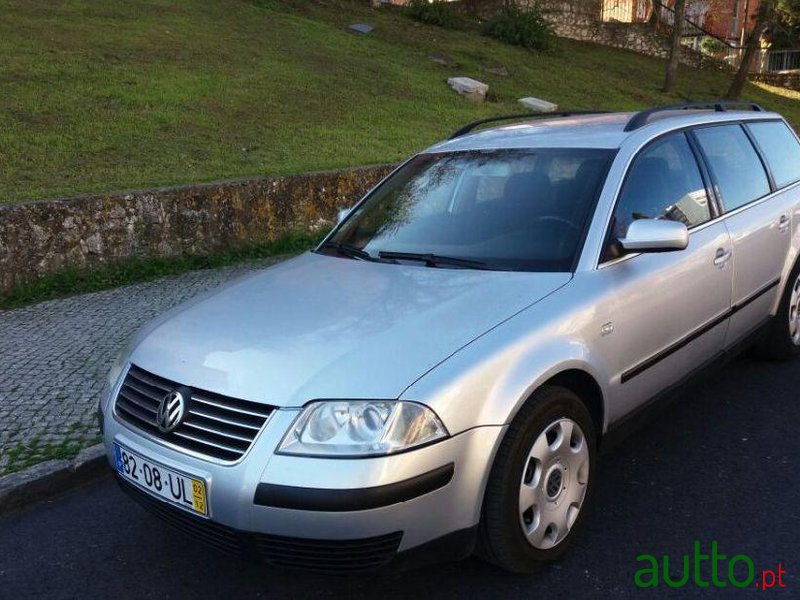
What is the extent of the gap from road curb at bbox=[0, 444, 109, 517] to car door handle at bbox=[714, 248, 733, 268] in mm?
3241

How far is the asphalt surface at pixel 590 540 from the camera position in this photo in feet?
9.71

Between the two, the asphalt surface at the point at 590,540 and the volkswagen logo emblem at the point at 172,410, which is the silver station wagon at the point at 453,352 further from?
the asphalt surface at the point at 590,540

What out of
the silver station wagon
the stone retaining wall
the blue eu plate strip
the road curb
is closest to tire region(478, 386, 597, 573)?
the silver station wagon

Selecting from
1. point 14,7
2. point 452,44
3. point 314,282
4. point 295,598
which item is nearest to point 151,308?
point 314,282

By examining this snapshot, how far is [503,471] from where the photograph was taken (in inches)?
107

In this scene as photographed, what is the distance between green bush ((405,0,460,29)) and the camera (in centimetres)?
2111

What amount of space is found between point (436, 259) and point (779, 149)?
2934 millimetres

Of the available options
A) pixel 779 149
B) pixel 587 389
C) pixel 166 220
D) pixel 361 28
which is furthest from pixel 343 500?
pixel 361 28

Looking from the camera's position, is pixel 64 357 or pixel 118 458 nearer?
pixel 118 458

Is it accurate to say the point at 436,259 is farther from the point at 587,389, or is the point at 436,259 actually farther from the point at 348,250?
the point at 587,389

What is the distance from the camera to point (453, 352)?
107 inches

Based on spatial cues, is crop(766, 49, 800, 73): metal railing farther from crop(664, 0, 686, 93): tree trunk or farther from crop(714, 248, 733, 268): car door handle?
crop(714, 248, 733, 268): car door handle

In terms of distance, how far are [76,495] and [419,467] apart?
2.18 metres

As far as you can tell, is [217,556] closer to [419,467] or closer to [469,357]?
[419,467]
